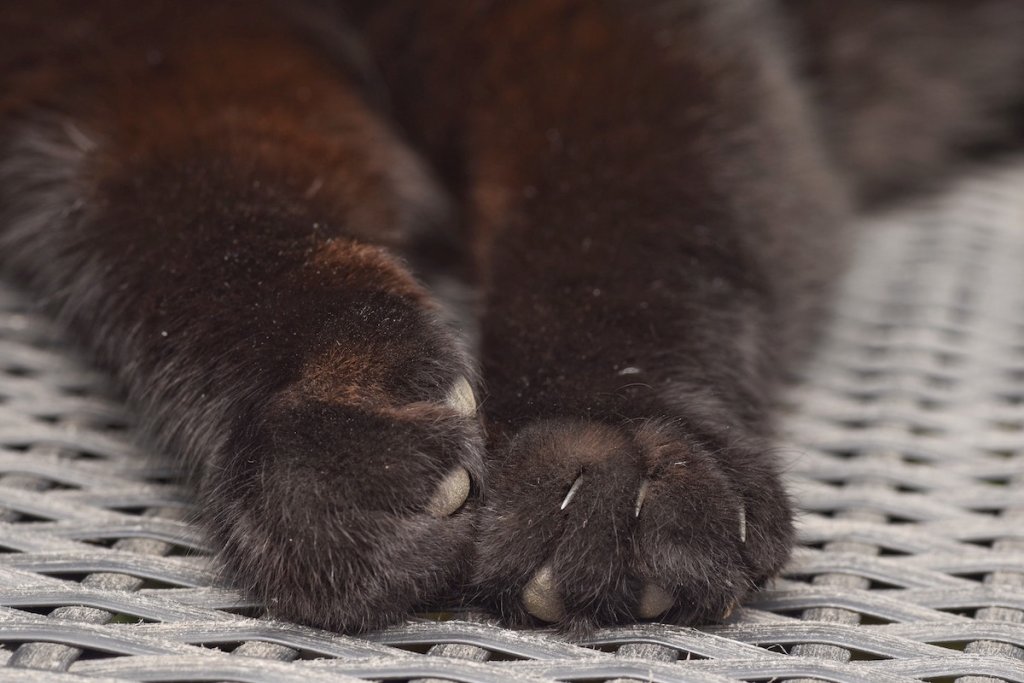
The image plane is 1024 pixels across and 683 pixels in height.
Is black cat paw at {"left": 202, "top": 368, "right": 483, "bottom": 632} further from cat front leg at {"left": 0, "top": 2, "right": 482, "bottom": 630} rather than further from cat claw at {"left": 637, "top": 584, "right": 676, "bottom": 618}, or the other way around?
cat claw at {"left": 637, "top": 584, "right": 676, "bottom": 618}

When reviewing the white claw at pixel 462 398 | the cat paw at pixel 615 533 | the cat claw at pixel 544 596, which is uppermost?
the white claw at pixel 462 398

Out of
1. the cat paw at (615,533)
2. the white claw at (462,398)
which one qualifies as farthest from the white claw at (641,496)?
the white claw at (462,398)

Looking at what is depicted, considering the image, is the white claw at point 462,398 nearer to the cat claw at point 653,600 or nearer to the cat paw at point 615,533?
the cat paw at point 615,533

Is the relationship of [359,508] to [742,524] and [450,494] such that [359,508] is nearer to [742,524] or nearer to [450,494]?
[450,494]

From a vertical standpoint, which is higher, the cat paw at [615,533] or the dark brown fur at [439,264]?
the dark brown fur at [439,264]

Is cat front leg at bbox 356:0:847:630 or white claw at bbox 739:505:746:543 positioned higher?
cat front leg at bbox 356:0:847:630

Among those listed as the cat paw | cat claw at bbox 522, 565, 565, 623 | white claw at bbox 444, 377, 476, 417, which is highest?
white claw at bbox 444, 377, 476, 417

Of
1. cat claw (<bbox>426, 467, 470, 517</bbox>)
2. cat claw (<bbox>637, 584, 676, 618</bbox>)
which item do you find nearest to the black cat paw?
cat claw (<bbox>426, 467, 470, 517</bbox>)
